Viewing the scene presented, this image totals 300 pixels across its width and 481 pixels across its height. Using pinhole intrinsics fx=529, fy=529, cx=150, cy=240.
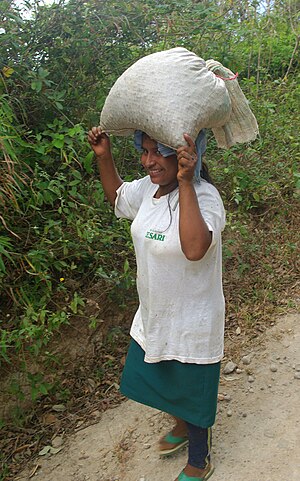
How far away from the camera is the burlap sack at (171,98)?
1731 mm

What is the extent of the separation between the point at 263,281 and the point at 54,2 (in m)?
2.23

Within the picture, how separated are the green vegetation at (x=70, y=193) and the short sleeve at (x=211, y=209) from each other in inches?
39.1

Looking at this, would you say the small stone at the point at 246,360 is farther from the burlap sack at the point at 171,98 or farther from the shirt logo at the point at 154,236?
the burlap sack at the point at 171,98

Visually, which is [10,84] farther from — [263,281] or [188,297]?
[263,281]

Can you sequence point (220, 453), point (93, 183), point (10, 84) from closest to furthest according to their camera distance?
point (220, 453), point (10, 84), point (93, 183)

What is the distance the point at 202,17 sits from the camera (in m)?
3.74

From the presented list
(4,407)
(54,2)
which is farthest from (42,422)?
(54,2)

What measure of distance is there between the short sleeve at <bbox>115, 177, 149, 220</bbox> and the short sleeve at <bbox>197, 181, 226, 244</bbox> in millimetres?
312

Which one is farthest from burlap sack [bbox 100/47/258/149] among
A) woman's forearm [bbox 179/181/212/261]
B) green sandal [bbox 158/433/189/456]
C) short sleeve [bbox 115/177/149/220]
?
green sandal [bbox 158/433/189/456]

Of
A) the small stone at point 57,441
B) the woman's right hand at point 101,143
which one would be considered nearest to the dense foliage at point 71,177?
the small stone at point 57,441

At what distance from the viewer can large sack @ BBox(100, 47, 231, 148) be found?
1.73m

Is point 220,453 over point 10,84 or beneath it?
beneath

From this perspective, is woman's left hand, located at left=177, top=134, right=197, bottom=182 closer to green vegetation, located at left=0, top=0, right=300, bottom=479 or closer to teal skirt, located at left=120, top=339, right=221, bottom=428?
teal skirt, located at left=120, top=339, right=221, bottom=428

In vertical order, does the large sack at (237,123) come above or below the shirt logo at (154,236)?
above
